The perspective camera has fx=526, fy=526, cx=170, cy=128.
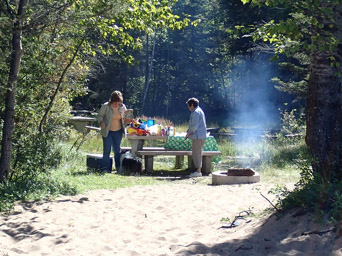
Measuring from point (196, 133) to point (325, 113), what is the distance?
6.03 m

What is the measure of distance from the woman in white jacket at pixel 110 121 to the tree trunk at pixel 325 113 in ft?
20.2

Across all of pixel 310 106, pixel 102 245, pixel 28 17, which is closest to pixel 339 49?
pixel 310 106

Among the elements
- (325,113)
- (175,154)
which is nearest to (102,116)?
(175,154)

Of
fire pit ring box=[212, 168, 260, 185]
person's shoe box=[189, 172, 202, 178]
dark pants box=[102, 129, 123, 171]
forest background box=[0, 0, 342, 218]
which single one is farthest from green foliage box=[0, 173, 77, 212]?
person's shoe box=[189, 172, 202, 178]

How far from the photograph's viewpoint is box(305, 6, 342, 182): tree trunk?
6215mm

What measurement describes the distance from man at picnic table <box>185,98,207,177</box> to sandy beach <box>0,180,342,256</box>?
3.52m

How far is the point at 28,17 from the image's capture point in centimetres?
828

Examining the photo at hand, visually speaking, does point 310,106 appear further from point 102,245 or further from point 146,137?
point 146,137

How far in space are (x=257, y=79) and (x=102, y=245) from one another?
33.0m

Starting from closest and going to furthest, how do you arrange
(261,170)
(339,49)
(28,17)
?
1. (339,49)
2. (28,17)
3. (261,170)

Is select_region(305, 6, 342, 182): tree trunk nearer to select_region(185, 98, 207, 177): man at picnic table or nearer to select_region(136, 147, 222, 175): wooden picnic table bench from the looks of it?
select_region(185, 98, 207, 177): man at picnic table

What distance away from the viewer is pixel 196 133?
1216 centimetres

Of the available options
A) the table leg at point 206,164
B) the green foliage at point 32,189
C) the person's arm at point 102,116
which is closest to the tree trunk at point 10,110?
the green foliage at point 32,189

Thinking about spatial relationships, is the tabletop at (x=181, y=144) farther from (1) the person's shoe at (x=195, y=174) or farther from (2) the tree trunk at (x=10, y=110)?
(2) the tree trunk at (x=10, y=110)
